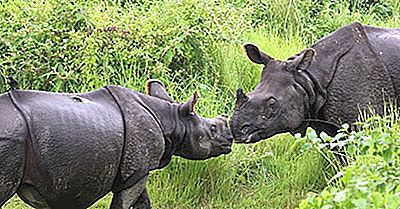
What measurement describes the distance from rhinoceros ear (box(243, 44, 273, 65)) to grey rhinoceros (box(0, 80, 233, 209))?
815 mm

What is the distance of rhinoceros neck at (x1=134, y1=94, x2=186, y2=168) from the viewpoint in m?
5.83

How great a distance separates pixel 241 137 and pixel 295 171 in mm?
1054

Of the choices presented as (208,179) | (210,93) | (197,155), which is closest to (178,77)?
(210,93)

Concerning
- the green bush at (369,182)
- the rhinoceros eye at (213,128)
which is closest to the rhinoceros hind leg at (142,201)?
the rhinoceros eye at (213,128)

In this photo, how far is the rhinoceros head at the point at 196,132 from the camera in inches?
235

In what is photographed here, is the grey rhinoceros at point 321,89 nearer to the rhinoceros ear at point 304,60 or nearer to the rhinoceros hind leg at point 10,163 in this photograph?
the rhinoceros ear at point 304,60

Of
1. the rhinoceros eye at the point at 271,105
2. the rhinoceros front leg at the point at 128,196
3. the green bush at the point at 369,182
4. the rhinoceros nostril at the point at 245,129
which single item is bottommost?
the rhinoceros front leg at the point at 128,196

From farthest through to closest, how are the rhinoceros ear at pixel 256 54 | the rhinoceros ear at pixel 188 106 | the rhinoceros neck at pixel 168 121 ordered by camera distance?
the rhinoceros ear at pixel 256 54 → the rhinoceros ear at pixel 188 106 → the rhinoceros neck at pixel 168 121

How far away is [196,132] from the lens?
606 centimetres

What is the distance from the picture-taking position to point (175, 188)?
22.4ft

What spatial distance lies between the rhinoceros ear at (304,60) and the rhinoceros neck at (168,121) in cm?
104

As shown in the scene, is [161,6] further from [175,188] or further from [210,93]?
[175,188]

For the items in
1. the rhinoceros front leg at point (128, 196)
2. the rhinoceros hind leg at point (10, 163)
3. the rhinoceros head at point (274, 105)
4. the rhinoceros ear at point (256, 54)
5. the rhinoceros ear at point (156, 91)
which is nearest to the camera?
the rhinoceros hind leg at point (10, 163)

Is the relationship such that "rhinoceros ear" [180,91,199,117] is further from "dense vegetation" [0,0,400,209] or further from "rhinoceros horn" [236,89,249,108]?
"dense vegetation" [0,0,400,209]
